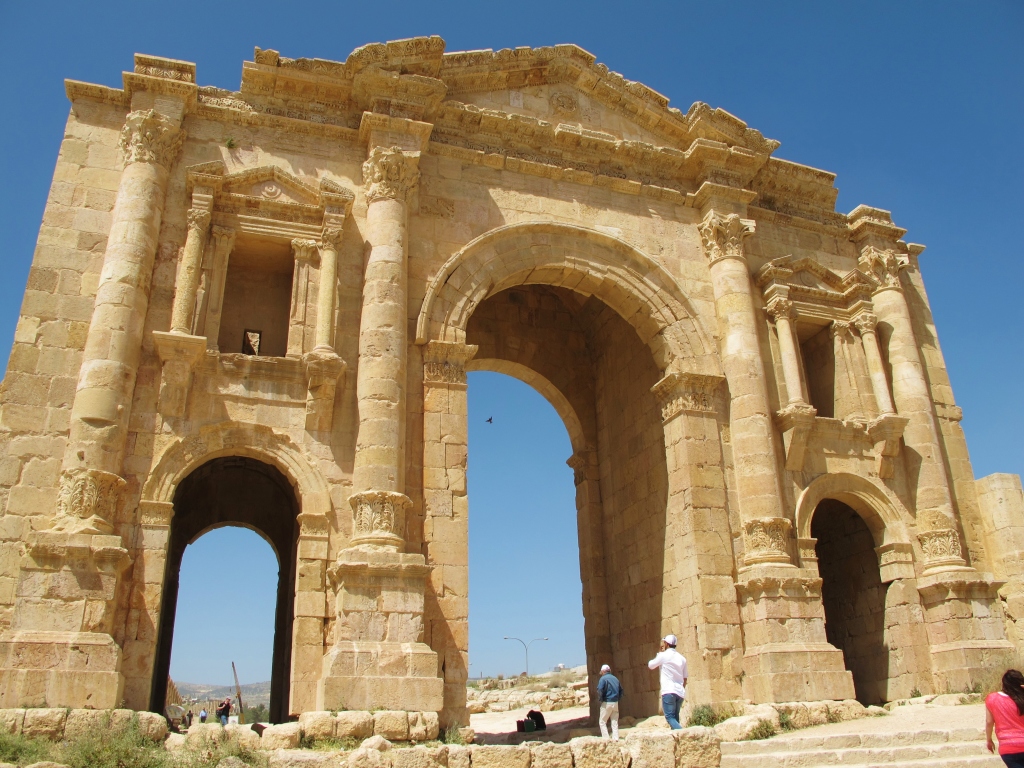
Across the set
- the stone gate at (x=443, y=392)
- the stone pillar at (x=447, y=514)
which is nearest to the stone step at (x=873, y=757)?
the stone gate at (x=443, y=392)

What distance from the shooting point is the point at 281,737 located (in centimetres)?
977

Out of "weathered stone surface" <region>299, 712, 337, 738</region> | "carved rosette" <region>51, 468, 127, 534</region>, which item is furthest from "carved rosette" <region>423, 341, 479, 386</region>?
"weathered stone surface" <region>299, 712, 337, 738</region>

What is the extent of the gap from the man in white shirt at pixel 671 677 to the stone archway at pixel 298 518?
447 cm

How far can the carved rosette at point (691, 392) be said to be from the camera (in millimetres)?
14727

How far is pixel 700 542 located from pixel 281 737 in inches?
276

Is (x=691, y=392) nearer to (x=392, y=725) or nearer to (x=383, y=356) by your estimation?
(x=383, y=356)

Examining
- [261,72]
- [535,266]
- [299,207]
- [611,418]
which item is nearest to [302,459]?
[299,207]

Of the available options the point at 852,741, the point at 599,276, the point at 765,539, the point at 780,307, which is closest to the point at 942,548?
the point at 765,539

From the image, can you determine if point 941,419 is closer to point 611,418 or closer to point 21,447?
point 611,418

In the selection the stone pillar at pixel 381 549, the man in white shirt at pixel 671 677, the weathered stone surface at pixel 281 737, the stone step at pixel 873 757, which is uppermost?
the stone pillar at pixel 381 549

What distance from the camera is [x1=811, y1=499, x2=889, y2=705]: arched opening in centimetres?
1500

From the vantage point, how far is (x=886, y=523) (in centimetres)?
1515

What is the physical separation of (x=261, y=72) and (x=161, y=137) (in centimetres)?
210

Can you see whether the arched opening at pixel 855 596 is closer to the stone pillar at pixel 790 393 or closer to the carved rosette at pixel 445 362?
the stone pillar at pixel 790 393
